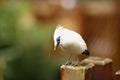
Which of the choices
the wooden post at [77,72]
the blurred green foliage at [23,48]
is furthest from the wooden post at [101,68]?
the blurred green foliage at [23,48]

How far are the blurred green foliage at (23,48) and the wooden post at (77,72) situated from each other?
0.30m

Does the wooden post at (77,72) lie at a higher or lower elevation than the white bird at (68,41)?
lower

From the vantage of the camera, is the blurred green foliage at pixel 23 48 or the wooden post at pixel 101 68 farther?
the blurred green foliage at pixel 23 48

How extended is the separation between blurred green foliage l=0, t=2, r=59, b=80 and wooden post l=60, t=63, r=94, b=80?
301 millimetres

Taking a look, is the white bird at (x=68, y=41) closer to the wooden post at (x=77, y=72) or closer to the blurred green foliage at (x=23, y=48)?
the wooden post at (x=77, y=72)

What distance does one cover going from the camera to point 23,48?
0.90 meters

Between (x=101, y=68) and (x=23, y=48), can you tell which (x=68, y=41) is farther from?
(x=23, y=48)

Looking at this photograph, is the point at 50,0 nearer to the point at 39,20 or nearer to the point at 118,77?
the point at 39,20

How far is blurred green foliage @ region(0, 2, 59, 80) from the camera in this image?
2.65 ft

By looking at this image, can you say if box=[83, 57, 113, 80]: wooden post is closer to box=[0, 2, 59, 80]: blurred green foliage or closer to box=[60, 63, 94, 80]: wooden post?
box=[60, 63, 94, 80]: wooden post

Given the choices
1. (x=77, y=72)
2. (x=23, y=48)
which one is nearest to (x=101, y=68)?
(x=77, y=72)

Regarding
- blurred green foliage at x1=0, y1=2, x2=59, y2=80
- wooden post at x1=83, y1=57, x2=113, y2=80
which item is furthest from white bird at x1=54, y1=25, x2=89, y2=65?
blurred green foliage at x1=0, y1=2, x2=59, y2=80

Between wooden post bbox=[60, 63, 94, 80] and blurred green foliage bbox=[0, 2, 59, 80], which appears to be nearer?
wooden post bbox=[60, 63, 94, 80]

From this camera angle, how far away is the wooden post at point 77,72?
0.47 metres
